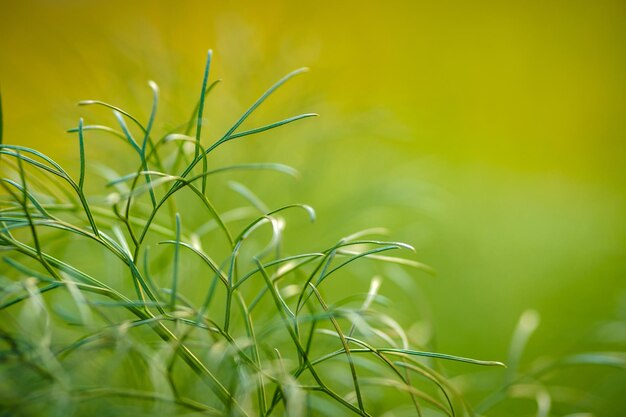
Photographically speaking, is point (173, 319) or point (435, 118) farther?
point (435, 118)

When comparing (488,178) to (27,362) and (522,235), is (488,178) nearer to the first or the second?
(522,235)

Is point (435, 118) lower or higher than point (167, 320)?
higher

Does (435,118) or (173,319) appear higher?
(435,118)

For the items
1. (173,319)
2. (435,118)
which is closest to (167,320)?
(173,319)

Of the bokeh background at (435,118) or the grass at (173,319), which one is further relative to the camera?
the bokeh background at (435,118)

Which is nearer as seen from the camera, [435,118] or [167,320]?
[167,320]

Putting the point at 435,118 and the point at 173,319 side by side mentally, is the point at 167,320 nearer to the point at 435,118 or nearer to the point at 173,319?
the point at 173,319
